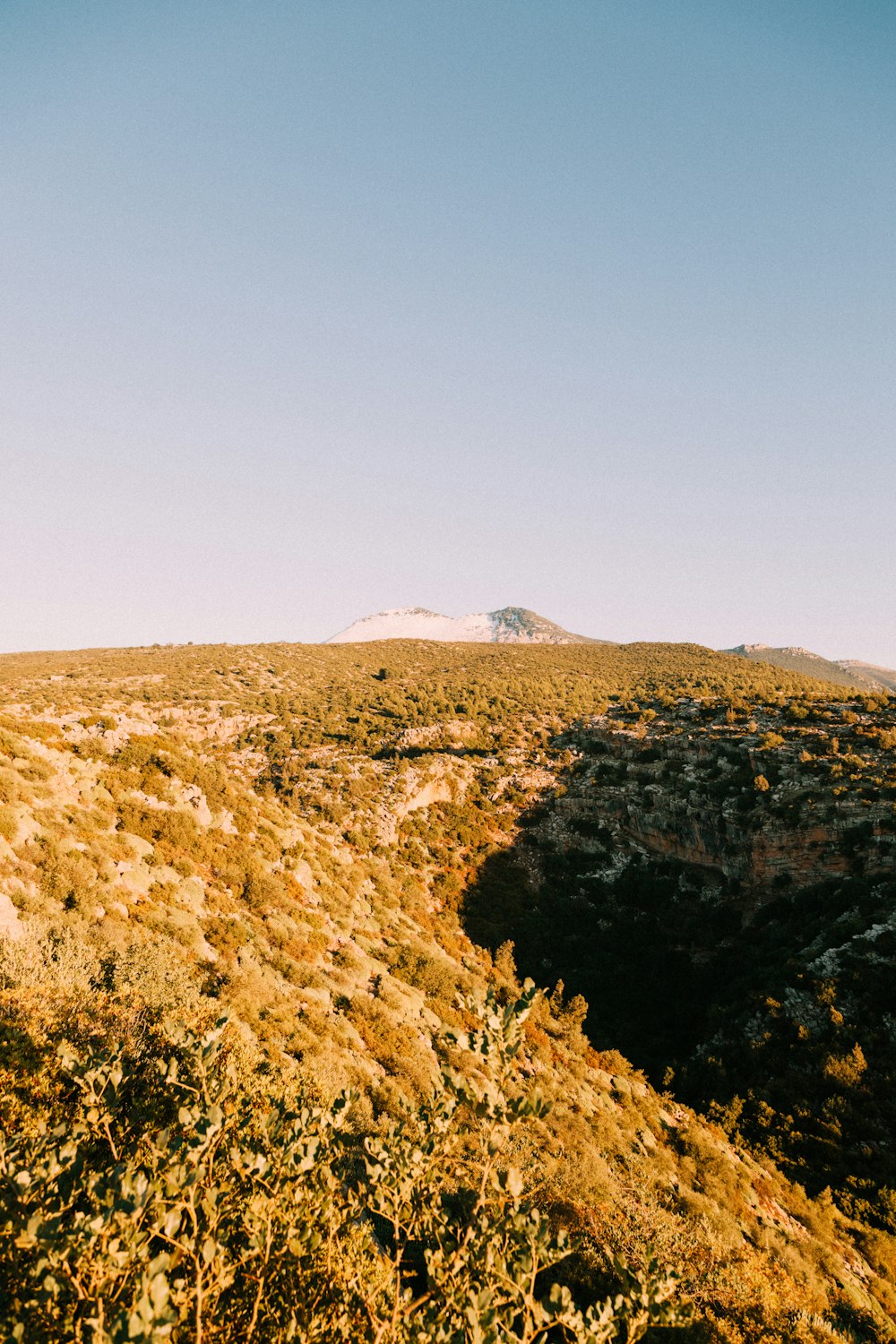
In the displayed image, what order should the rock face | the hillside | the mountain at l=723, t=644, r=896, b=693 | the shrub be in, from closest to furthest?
the shrub < the hillside < the rock face < the mountain at l=723, t=644, r=896, b=693

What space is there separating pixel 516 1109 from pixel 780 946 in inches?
958

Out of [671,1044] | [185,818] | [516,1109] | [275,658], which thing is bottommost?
[671,1044]

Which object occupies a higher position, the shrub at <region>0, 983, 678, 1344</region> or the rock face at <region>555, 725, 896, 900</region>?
the shrub at <region>0, 983, 678, 1344</region>

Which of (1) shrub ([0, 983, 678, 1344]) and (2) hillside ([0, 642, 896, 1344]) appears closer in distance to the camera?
(1) shrub ([0, 983, 678, 1344])

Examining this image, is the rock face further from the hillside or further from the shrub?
the shrub

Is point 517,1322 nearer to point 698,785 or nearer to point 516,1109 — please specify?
point 516,1109

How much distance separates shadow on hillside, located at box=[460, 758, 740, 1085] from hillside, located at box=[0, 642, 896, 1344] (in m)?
0.16

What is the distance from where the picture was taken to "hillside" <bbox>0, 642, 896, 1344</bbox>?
539 centimetres

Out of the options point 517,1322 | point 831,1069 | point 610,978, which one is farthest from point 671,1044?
point 517,1322

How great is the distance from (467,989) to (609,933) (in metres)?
11.9

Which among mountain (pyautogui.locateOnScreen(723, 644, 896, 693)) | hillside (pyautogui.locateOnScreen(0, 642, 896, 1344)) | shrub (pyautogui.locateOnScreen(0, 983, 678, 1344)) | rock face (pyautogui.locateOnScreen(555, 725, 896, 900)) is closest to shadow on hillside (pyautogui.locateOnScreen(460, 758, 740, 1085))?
hillside (pyautogui.locateOnScreen(0, 642, 896, 1344))

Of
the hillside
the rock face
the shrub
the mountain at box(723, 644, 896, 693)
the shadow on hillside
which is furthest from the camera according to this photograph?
the mountain at box(723, 644, 896, 693)

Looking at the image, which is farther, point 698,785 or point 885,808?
point 698,785

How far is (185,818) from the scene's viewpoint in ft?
58.7
